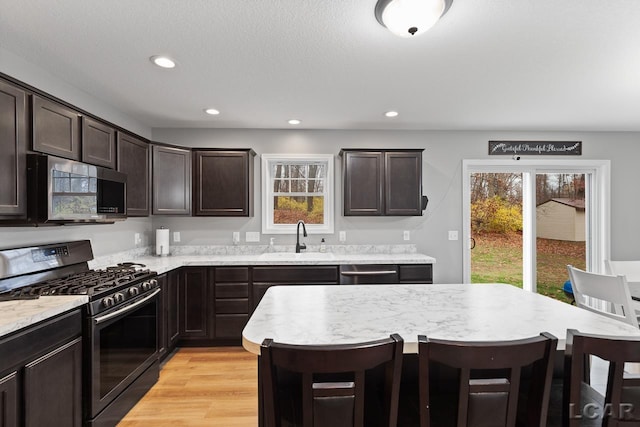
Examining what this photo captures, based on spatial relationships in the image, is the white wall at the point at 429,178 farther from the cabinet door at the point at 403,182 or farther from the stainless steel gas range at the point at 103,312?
the stainless steel gas range at the point at 103,312

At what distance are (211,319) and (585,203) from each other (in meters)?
4.93

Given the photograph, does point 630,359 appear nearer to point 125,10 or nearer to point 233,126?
point 125,10

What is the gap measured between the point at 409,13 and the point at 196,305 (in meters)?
3.13

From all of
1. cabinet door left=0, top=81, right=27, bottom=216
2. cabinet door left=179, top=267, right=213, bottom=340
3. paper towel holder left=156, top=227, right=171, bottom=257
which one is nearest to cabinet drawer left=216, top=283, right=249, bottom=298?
cabinet door left=179, top=267, right=213, bottom=340

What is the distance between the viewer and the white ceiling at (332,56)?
169 centimetres

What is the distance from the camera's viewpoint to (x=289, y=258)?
3.43 m

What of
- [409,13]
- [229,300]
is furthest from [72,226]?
[409,13]

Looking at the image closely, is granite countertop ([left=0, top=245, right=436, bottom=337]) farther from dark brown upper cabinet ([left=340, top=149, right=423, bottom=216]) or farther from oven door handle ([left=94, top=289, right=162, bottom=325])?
dark brown upper cabinet ([left=340, top=149, right=423, bottom=216])

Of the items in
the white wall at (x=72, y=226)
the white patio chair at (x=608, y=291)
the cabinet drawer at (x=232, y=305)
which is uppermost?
the white wall at (x=72, y=226)

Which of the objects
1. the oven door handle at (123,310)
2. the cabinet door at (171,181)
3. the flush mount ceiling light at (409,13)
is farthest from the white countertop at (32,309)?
the flush mount ceiling light at (409,13)

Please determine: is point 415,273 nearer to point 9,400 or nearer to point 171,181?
point 171,181

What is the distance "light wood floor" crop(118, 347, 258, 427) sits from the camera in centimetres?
214

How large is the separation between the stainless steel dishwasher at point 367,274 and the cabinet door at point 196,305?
144 cm

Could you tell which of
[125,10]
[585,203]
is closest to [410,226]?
[585,203]
